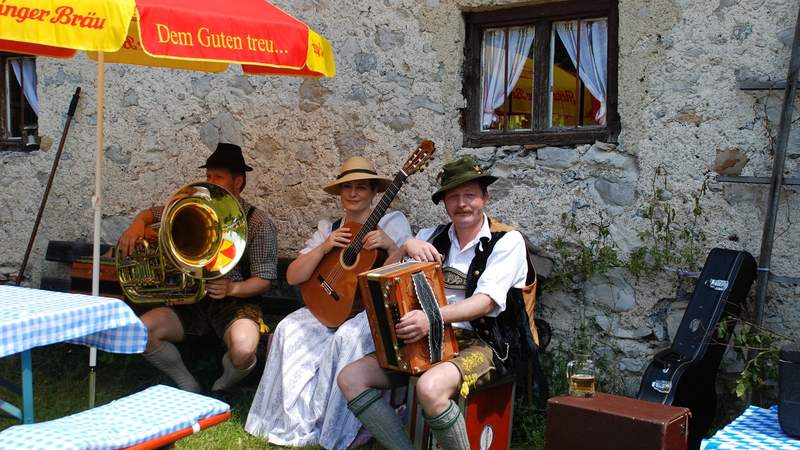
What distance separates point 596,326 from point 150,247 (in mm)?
2320

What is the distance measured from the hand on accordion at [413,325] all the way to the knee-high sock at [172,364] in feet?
5.43

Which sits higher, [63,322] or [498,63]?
[498,63]

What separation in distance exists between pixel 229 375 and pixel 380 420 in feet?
4.12

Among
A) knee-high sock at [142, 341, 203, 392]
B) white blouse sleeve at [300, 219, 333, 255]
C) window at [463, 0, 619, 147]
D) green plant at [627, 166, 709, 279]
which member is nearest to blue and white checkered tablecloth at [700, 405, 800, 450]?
green plant at [627, 166, 709, 279]

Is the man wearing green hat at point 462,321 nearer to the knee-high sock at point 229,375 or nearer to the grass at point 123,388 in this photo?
the grass at point 123,388

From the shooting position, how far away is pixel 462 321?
13.2 ft

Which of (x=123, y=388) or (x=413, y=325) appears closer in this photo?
(x=413, y=325)

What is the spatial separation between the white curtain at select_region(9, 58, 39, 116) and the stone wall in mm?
206

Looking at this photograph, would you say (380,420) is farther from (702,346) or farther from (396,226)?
(702,346)

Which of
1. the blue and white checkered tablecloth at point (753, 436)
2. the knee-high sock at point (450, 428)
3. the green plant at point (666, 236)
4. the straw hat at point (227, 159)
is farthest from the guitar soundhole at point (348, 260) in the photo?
the blue and white checkered tablecloth at point (753, 436)

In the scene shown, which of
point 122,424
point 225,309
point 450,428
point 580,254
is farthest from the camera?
point 225,309

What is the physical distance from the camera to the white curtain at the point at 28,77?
6.81 m

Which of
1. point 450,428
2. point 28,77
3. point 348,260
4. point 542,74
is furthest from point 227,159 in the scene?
point 28,77

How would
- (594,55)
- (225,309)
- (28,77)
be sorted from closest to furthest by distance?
(594,55) < (225,309) < (28,77)
